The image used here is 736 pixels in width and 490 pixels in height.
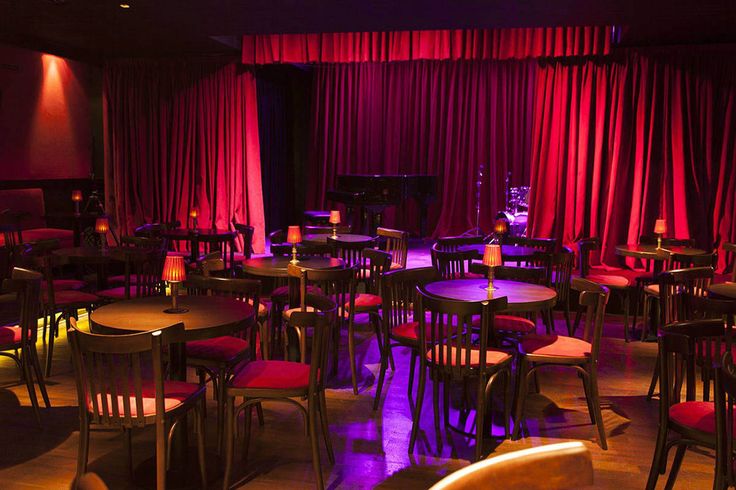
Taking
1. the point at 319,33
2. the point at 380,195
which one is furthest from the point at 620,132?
the point at 319,33

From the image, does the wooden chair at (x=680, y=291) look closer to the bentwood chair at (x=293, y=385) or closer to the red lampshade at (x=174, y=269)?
the bentwood chair at (x=293, y=385)

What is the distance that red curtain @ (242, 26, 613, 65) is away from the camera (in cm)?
760

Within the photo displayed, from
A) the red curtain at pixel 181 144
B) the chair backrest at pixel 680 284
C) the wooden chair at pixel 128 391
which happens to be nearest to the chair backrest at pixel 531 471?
the wooden chair at pixel 128 391

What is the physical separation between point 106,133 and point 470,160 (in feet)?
17.9

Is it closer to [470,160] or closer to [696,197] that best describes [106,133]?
[470,160]

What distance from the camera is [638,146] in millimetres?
7734

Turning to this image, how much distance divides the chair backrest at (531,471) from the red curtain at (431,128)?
9975 mm

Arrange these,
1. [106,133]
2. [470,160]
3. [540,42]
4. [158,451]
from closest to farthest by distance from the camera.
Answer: [158,451] → [540,42] → [106,133] → [470,160]

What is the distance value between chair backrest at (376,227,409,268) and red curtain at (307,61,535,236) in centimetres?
444

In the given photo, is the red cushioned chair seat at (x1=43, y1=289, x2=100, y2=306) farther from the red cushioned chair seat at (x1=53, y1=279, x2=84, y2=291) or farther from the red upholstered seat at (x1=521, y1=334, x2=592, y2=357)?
the red upholstered seat at (x1=521, y1=334, x2=592, y2=357)

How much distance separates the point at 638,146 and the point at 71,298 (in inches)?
233

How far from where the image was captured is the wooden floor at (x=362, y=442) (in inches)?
130

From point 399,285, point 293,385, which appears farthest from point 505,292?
point 293,385

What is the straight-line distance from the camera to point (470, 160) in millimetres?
11234
